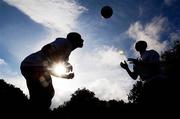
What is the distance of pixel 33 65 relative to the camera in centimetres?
675

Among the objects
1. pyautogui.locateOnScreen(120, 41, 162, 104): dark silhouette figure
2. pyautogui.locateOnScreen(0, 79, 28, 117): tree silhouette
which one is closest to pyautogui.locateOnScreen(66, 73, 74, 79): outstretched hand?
pyautogui.locateOnScreen(120, 41, 162, 104): dark silhouette figure

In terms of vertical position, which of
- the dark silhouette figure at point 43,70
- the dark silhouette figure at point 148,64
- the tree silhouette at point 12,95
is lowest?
the dark silhouette figure at point 43,70

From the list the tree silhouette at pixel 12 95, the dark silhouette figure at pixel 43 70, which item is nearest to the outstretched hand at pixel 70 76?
the dark silhouette figure at pixel 43 70

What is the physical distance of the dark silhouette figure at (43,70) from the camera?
6.54 metres

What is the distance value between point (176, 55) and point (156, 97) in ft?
136

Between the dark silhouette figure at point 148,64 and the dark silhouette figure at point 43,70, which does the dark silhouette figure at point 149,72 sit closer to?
the dark silhouette figure at point 148,64

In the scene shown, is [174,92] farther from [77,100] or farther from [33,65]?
[77,100]

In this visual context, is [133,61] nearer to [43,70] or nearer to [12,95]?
[43,70]

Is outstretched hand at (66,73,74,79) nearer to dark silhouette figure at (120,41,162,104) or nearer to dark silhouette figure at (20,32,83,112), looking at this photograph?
dark silhouette figure at (20,32,83,112)

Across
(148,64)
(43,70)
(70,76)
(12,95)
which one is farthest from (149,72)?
(12,95)

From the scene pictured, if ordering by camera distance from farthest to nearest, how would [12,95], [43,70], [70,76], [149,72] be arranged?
[12,95] → [149,72] → [70,76] → [43,70]

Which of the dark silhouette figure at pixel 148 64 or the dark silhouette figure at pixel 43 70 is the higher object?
the dark silhouette figure at pixel 148 64

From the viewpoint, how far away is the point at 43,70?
6.77 metres

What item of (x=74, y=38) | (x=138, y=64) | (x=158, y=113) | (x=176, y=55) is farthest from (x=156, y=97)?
(x=176, y=55)
